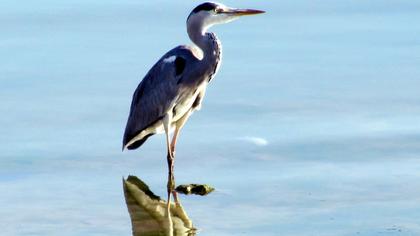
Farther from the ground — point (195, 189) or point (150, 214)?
point (195, 189)

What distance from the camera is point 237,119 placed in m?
9.71

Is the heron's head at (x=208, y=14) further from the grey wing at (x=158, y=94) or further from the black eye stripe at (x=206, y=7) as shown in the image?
the grey wing at (x=158, y=94)

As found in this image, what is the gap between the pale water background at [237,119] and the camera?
318 inches

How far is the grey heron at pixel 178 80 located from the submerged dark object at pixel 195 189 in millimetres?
663

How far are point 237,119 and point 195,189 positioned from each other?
50.3 inches

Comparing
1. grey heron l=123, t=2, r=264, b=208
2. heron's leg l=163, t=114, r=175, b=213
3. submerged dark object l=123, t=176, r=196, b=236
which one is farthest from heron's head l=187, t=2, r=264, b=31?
submerged dark object l=123, t=176, r=196, b=236

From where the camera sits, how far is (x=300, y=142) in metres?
9.16

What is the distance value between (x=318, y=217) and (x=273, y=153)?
3.96ft

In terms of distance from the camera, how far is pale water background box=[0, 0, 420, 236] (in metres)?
8.09

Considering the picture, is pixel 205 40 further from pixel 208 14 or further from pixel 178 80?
pixel 178 80

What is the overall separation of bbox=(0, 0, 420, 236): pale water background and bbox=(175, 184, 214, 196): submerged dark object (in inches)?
3.0

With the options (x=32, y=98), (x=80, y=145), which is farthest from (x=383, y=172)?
(x=32, y=98)

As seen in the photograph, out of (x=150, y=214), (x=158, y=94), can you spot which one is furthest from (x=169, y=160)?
(x=150, y=214)

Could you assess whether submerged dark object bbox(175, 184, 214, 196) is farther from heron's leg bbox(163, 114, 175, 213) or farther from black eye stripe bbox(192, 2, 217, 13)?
black eye stripe bbox(192, 2, 217, 13)
